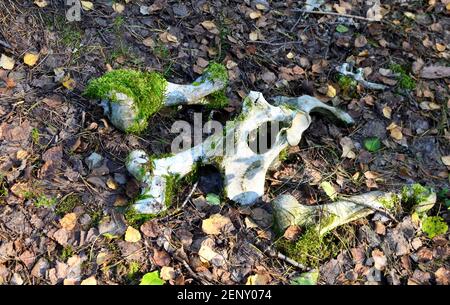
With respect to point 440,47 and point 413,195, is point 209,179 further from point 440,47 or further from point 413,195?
point 440,47

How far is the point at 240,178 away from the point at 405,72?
224 cm

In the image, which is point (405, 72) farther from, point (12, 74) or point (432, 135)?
point (12, 74)

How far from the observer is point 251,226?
3408 mm

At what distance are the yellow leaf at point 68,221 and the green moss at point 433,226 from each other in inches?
97.7

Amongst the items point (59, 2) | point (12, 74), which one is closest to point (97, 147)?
point (12, 74)

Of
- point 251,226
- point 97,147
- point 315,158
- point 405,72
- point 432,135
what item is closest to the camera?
point 251,226

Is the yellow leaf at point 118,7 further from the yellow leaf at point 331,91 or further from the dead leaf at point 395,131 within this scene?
the dead leaf at point 395,131

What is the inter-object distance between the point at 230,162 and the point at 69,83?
1560 mm

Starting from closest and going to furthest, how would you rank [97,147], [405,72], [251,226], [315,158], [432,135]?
[251,226], [97,147], [315,158], [432,135], [405,72]

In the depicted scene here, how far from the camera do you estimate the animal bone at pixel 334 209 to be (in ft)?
10.8

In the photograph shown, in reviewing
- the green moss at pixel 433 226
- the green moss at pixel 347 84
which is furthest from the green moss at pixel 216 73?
the green moss at pixel 433 226

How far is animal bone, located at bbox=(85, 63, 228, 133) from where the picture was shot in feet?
11.7

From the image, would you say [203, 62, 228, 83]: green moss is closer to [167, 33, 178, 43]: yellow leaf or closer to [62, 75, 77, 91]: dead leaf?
[167, 33, 178, 43]: yellow leaf

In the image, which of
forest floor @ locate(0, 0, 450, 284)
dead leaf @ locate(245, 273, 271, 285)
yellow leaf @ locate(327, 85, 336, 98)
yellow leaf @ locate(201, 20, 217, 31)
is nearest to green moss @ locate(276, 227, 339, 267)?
forest floor @ locate(0, 0, 450, 284)
